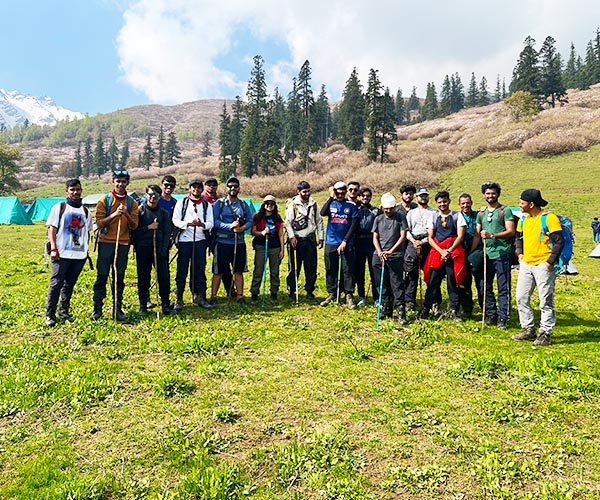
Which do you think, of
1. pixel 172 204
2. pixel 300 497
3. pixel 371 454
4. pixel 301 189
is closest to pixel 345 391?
pixel 371 454

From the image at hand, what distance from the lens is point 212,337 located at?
24.2 feet

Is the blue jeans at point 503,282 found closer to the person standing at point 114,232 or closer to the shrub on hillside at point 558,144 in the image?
the person standing at point 114,232

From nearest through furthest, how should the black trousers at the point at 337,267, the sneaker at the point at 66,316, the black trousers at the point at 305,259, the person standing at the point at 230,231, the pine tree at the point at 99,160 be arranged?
the sneaker at the point at 66,316, the person standing at the point at 230,231, the black trousers at the point at 337,267, the black trousers at the point at 305,259, the pine tree at the point at 99,160

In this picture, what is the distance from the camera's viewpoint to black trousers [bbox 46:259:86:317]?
806 cm

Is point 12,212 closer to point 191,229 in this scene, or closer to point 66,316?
point 66,316

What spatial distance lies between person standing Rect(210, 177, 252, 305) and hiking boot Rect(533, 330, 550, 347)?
→ 6.03 m

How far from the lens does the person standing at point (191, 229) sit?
30.0 feet

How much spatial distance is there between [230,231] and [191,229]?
87 cm

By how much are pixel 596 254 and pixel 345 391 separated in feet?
57.1

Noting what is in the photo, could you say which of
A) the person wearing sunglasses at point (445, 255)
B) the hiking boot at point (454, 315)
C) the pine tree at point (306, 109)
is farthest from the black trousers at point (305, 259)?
the pine tree at point (306, 109)

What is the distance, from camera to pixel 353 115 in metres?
80.2

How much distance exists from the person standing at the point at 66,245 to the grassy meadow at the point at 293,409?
0.56 meters

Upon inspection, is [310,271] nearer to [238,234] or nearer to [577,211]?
[238,234]

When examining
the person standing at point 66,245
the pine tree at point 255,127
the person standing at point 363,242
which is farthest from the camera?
the pine tree at point 255,127
